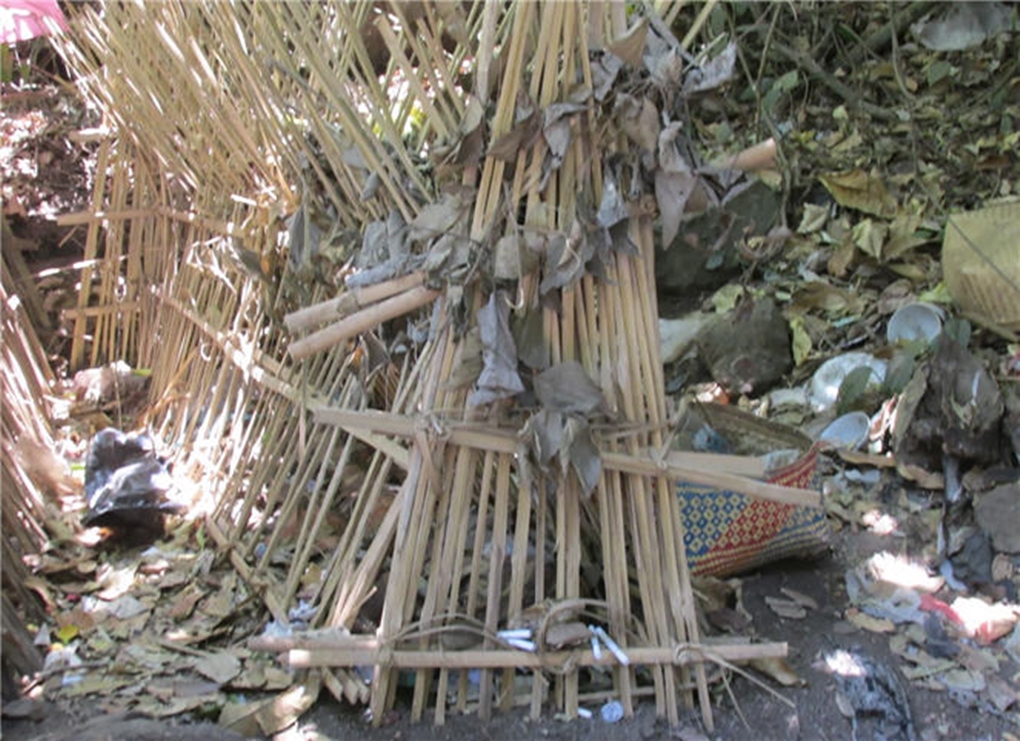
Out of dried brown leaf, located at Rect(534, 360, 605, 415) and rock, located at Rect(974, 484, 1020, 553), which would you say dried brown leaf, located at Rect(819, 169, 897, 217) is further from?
dried brown leaf, located at Rect(534, 360, 605, 415)

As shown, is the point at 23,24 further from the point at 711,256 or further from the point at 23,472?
the point at 711,256

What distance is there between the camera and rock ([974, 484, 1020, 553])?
286cm

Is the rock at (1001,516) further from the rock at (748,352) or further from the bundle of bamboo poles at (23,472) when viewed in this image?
the bundle of bamboo poles at (23,472)

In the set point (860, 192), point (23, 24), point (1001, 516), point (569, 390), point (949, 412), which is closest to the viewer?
point (569, 390)

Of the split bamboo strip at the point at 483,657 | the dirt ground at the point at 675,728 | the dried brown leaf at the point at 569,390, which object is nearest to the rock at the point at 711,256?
the dirt ground at the point at 675,728

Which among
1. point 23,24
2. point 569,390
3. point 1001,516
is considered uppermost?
point 23,24

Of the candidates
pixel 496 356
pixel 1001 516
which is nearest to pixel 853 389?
pixel 1001 516

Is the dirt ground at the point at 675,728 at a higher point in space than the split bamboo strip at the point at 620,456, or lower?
lower

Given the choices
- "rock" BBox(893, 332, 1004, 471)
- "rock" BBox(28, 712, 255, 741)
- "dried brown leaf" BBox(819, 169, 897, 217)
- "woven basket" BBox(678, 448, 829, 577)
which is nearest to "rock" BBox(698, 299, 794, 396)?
"rock" BBox(893, 332, 1004, 471)

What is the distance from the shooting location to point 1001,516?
2.92 m

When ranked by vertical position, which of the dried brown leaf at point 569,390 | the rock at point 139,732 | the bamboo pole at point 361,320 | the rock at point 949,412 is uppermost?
the bamboo pole at point 361,320

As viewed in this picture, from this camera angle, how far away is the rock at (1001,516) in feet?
9.39

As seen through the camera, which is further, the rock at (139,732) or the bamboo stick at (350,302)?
the bamboo stick at (350,302)

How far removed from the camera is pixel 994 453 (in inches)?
124
